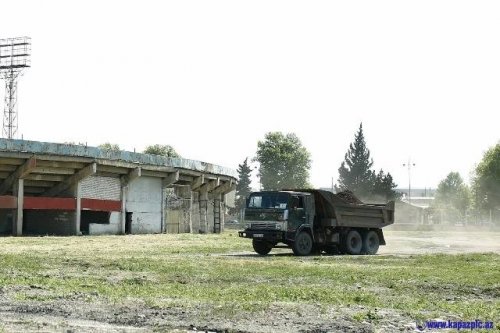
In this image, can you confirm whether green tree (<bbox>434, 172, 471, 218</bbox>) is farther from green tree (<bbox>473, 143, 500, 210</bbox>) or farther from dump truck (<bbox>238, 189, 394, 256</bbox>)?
dump truck (<bbox>238, 189, 394, 256</bbox>)

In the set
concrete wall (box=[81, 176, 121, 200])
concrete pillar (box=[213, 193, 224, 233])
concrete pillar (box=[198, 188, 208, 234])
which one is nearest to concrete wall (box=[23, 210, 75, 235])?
concrete wall (box=[81, 176, 121, 200])

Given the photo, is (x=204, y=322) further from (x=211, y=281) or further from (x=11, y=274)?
(x=11, y=274)

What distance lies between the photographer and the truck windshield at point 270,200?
2556cm

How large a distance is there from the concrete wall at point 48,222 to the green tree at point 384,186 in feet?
222

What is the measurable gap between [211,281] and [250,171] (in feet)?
398

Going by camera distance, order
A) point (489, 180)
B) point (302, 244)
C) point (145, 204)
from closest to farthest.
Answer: point (302, 244)
point (145, 204)
point (489, 180)

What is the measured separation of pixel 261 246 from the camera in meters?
26.4

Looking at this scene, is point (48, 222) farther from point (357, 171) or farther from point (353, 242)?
point (357, 171)

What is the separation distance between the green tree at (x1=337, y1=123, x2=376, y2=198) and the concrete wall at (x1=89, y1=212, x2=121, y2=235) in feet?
225

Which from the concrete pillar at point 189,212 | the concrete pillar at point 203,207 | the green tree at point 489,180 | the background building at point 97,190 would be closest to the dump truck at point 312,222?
the background building at point 97,190

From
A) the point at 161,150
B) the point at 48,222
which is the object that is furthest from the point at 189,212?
the point at 161,150

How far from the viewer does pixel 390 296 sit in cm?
1237

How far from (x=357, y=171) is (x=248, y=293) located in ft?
334

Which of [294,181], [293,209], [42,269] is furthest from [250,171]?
[42,269]
